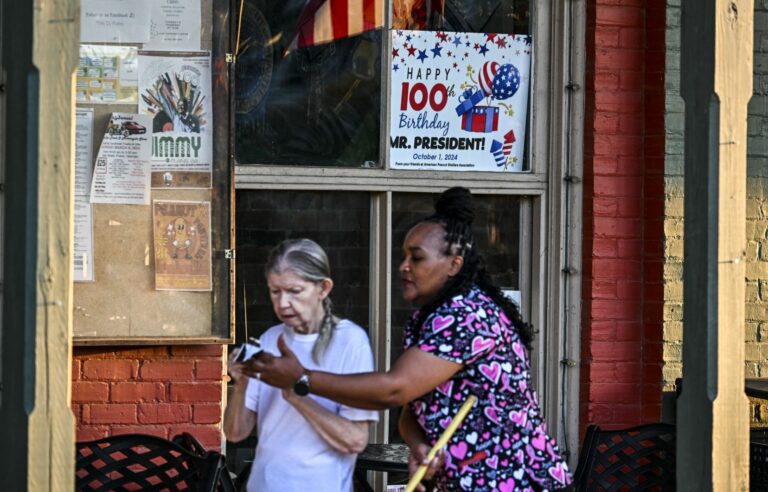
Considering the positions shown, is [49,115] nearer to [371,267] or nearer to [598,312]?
[371,267]

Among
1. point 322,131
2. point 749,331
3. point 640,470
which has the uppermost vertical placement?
point 322,131

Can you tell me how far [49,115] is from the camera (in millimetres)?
3736

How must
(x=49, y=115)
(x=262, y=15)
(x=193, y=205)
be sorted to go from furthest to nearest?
(x=262, y=15)
(x=193, y=205)
(x=49, y=115)

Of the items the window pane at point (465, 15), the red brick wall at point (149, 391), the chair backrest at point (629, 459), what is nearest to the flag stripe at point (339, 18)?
the window pane at point (465, 15)

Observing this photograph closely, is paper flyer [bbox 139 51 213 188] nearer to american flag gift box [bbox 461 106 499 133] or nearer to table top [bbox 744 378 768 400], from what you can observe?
american flag gift box [bbox 461 106 499 133]

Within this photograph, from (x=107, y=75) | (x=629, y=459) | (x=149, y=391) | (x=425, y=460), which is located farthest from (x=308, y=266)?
(x=107, y=75)

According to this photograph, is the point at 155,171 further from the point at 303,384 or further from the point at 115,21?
the point at 303,384

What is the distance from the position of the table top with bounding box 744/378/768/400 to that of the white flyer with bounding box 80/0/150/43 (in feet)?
10.6

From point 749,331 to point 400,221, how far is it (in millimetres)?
1901

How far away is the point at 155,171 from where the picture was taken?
5684 mm

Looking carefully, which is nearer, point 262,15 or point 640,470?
point 640,470

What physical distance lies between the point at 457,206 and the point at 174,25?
2237 mm

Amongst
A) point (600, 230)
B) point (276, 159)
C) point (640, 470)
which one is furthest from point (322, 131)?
point (640, 470)

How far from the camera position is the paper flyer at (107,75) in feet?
18.6
